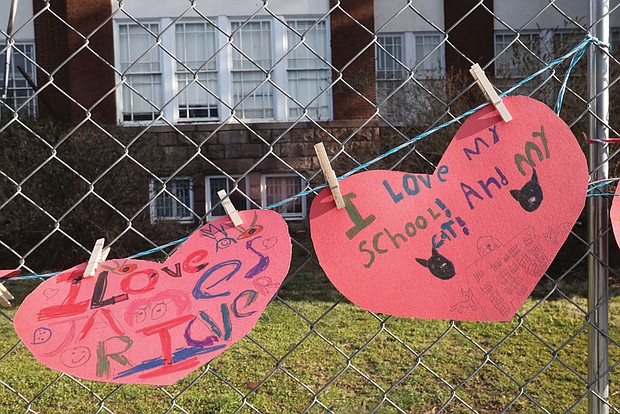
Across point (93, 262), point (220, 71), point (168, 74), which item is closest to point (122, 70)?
point (168, 74)

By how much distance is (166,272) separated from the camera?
4.35 ft

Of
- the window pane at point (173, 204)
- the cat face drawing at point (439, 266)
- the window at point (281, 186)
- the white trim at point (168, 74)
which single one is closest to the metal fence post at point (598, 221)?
the cat face drawing at point (439, 266)

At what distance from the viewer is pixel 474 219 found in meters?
1.40

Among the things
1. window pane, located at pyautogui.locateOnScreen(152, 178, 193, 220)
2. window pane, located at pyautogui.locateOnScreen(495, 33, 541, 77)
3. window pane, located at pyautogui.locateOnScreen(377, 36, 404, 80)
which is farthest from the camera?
window pane, located at pyautogui.locateOnScreen(377, 36, 404, 80)

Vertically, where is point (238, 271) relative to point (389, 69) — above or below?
above

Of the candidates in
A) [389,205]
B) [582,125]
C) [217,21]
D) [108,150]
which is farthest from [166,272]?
[217,21]

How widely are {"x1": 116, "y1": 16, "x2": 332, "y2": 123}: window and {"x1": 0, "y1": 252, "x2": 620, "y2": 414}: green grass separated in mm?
7375

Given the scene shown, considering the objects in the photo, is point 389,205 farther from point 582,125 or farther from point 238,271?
point 582,125

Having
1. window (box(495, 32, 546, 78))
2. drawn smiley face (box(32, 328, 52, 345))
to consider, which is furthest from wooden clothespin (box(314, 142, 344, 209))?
window (box(495, 32, 546, 78))

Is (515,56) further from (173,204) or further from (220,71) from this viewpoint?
(220,71)

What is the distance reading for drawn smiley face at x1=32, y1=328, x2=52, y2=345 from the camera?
1.25 metres

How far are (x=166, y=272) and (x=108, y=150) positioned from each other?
6270 mm

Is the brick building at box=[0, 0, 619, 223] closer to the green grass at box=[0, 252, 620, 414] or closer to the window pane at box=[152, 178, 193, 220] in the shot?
the window pane at box=[152, 178, 193, 220]

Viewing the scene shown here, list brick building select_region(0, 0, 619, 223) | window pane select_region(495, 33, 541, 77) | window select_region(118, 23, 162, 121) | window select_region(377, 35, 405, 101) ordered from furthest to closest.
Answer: window select_region(377, 35, 405, 101) < window select_region(118, 23, 162, 121) < brick building select_region(0, 0, 619, 223) < window pane select_region(495, 33, 541, 77)
